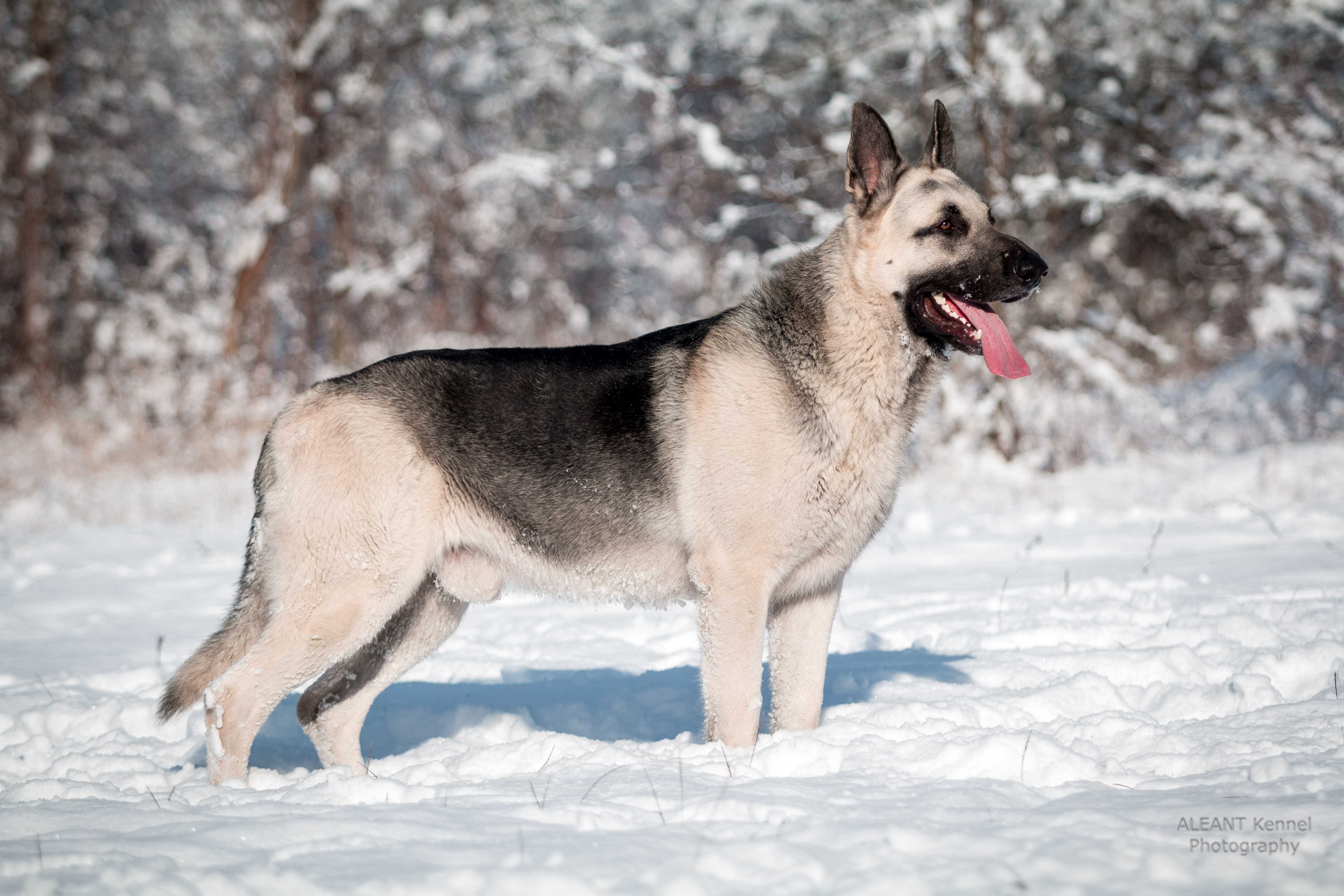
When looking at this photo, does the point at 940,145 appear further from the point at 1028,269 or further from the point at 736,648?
the point at 736,648

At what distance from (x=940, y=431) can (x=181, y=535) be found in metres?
7.61

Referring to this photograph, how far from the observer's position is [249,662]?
3.34 metres

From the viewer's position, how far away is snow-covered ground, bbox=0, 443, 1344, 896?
7.06 feet

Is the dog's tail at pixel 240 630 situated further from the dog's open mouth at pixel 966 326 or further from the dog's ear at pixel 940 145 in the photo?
the dog's ear at pixel 940 145

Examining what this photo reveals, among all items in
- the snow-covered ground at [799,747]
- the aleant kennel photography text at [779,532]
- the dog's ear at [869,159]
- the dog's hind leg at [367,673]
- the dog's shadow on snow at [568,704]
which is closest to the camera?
the snow-covered ground at [799,747]

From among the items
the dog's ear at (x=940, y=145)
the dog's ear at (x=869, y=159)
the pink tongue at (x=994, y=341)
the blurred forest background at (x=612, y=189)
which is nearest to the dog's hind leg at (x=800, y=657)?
the pink tongue at (x=994, y=341)

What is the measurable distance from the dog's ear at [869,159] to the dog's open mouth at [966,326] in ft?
1.53

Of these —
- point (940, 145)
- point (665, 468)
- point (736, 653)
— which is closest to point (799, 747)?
point (736, 653)

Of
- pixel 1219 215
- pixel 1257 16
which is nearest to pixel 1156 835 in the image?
pixel 1219 215

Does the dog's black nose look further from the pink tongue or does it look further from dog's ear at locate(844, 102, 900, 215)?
dog's ear at locate(844, 102, 900, 215)

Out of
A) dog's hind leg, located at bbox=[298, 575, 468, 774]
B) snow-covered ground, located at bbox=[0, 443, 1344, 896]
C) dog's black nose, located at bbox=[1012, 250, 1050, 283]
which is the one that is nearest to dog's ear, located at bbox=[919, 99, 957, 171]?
dog's black nose, located at bbox=[1012, 250, 1050, 283]

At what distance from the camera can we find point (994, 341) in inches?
135

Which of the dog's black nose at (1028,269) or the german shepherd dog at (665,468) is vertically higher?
the dog's black nose at (1028,269)

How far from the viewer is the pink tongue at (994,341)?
11.1 ft
